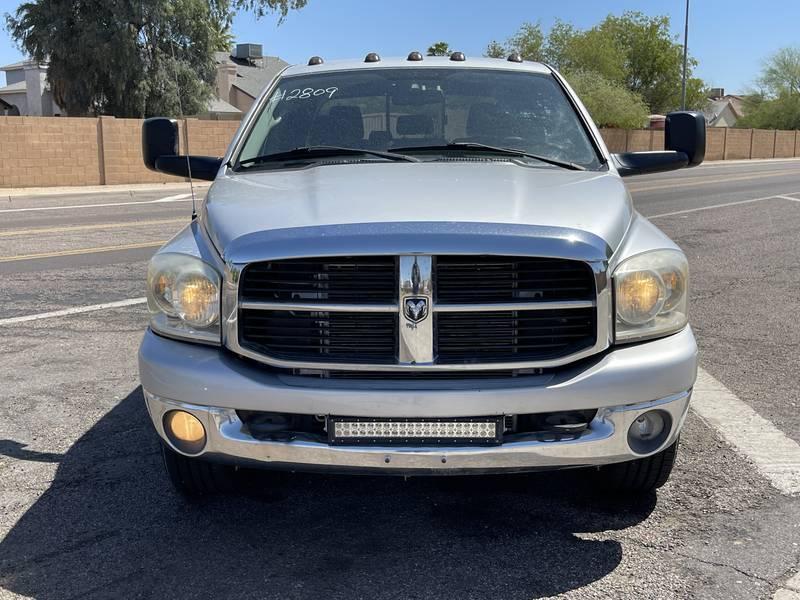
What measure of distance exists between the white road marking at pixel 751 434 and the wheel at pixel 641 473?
26.3 inches

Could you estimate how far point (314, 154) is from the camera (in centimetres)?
436

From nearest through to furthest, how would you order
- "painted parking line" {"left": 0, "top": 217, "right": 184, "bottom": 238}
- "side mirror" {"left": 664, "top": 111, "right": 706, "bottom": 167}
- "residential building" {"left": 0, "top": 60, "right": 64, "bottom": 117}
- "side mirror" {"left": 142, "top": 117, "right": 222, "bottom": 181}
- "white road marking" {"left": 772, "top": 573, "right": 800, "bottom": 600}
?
"white road marking" {"left": 772, "top": 573, "right": 800, "bottom": 600}, "side mirror" {"left": 142, "top": 117, "right": 222, "bottom": 181}, "side mirror" {"left": 664, "top": 111, "right": 706, "bottom": 167}, "painted parking line" {"left": 0, "top": 217, "right": 184, "bottom": 238}, "residential building" {"left": 0, "top": 60, "right": 64, "bottom": 117}

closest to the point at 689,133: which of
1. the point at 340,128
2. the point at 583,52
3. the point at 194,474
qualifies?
the point at 340,128

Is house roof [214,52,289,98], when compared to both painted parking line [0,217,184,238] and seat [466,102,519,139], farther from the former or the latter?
seat [466,102,519,139]

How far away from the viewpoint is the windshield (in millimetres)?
4414

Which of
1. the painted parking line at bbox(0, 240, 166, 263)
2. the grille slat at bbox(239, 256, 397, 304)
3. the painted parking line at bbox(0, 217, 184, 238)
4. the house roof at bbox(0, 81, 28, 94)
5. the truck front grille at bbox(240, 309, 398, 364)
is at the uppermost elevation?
the house roof at bbox(0, 81, 28, 94)

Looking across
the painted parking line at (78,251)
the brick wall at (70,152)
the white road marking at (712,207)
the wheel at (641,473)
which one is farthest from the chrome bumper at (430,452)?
the brick wall at (70,152)

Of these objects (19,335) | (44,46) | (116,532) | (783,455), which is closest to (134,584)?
(116,532)

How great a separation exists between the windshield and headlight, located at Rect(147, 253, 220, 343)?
1.21 metres

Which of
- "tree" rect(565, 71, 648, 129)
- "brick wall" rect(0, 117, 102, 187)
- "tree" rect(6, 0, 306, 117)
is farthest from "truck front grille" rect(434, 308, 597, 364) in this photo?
"tree" rect(565, 71, 648, 129)

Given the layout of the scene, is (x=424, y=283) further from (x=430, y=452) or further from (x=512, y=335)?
(x=430, y=452)

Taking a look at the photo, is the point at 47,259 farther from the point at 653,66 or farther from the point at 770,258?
the point at 653,66

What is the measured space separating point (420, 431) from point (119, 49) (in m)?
37.9

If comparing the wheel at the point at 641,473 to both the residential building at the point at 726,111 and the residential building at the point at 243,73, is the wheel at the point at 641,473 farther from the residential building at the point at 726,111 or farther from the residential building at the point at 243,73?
the residential building at the point at 726,111
